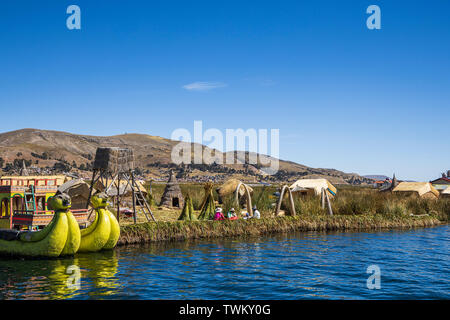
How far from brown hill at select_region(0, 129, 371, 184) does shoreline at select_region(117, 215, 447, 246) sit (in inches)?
2809

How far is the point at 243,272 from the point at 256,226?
7.72 metres

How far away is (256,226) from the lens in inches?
797

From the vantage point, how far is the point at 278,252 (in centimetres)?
1585

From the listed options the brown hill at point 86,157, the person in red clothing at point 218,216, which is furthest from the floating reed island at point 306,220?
the brown hill at point 86,157

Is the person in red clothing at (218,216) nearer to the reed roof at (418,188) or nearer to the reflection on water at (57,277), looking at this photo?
the reflection on water at (57,277)

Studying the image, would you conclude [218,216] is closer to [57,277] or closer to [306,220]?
[306,220]

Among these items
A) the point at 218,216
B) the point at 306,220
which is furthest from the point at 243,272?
the point at 306,220

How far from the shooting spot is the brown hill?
334 ft

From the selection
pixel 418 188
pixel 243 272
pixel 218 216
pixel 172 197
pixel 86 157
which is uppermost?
pixel 86 157

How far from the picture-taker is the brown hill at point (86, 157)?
4006 inches

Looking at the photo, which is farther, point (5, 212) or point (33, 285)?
point (5, 212)

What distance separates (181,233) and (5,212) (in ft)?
23.2
